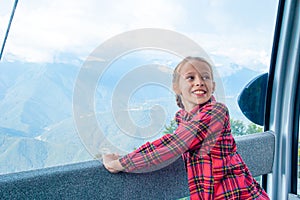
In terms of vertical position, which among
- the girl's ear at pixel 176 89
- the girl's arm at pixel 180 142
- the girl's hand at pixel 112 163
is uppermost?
the girl's ear at pixel 176 89

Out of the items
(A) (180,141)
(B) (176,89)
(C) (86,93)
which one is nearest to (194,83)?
(B) (176,89)

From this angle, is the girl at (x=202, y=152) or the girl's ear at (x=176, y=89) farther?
the girl's ear at (x=176, y=89)

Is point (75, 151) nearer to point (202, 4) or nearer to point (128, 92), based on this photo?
point (128, 92)

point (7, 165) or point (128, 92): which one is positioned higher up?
point (128, 92)

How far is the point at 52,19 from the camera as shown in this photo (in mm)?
1096

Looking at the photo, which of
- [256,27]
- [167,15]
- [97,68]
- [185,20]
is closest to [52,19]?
[97,68]

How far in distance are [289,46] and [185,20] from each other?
80 centimetres

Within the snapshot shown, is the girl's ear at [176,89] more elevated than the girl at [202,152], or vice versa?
the girl's ear at [176,89]

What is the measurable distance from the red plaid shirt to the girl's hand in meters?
0.02

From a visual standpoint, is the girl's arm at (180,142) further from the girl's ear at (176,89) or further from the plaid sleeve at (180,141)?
the girl's ear at (176,89)

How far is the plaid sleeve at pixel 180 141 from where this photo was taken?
3.52 feet

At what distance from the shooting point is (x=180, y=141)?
1073mm

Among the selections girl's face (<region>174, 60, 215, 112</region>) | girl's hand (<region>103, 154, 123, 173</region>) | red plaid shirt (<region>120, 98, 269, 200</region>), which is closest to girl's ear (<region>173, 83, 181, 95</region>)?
girl's face (<region>174, 60, 215, 112</region>)

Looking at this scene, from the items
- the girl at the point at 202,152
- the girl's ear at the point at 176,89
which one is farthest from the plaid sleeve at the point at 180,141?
the girl's ear at the point at 176,89
